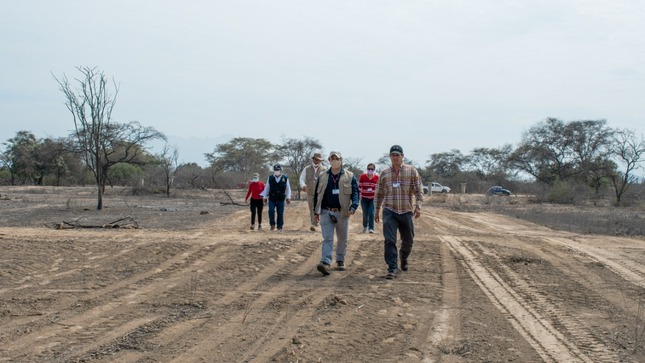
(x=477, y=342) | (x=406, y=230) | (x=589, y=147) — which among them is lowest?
(x=477, y=342)

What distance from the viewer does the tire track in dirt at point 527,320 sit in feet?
17.0

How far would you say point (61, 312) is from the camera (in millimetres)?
6098

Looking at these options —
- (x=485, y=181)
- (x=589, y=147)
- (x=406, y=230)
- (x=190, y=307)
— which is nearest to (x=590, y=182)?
(x=589, y=147)

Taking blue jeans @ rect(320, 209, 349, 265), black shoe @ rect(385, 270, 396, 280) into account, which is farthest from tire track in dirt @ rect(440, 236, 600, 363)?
blue jeans @ rect(320, 209, 349, 265)

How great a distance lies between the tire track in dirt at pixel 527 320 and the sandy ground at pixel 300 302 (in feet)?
0.07

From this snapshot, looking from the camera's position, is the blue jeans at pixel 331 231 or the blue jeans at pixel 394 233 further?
the blue jeans at pixel 331 231

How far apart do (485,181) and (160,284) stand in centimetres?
5955

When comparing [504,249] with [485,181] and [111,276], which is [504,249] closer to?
[111,276]

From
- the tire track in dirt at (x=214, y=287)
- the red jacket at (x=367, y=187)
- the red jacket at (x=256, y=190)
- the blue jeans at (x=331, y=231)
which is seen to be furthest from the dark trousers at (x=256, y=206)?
the blue jeans at (x=331, y=231)

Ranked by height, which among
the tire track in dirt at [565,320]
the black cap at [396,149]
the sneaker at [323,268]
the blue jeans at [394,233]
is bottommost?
the tire track in dirt at [565,320]

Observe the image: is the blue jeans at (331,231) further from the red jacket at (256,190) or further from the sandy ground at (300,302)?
the red jacket at (256,190)

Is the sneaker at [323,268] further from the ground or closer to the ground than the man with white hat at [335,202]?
closer to the ground

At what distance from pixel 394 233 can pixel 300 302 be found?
90.5 inches

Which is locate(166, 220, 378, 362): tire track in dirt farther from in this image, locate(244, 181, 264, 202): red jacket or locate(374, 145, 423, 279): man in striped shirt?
locate(244, 181, 264, 202): red jacket
